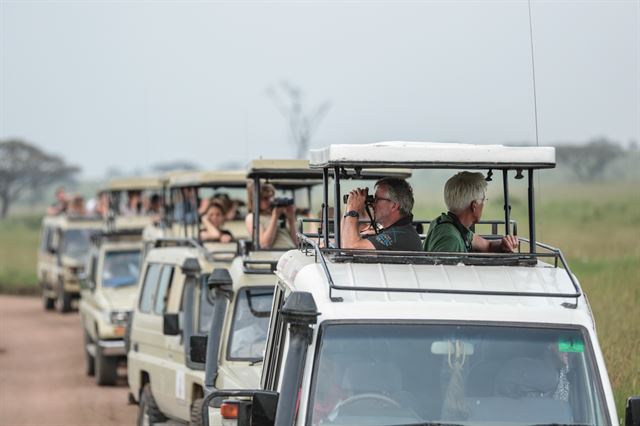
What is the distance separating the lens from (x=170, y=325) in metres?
11.1

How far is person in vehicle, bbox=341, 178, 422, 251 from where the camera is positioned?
6.98m

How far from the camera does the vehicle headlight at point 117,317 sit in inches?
707

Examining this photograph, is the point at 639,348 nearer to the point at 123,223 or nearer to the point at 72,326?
the point at 123,223

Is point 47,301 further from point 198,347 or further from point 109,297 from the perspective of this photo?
point 198,347

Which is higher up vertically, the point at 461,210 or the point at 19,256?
the point at 19,256

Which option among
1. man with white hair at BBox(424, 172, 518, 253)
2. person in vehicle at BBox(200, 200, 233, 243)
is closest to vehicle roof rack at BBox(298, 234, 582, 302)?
man with white hair at BBox(424, 172, 518, 253)

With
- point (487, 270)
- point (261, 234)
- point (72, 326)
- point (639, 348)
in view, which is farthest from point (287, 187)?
point (72, 326)

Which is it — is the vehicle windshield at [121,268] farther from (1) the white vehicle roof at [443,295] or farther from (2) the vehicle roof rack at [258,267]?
(1) the white vehicle roof at [443,295]

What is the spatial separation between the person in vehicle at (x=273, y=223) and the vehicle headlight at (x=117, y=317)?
18.1ft

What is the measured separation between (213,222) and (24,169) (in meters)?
74.6

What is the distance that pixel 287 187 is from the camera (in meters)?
14.2

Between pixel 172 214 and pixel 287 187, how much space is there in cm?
461

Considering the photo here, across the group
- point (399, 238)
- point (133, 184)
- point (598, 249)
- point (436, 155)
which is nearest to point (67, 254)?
point (133, 184)

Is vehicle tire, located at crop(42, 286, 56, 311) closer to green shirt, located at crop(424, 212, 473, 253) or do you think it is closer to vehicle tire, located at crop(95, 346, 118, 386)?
vehicle tire, located at crop(95, 346, 118, 386)
